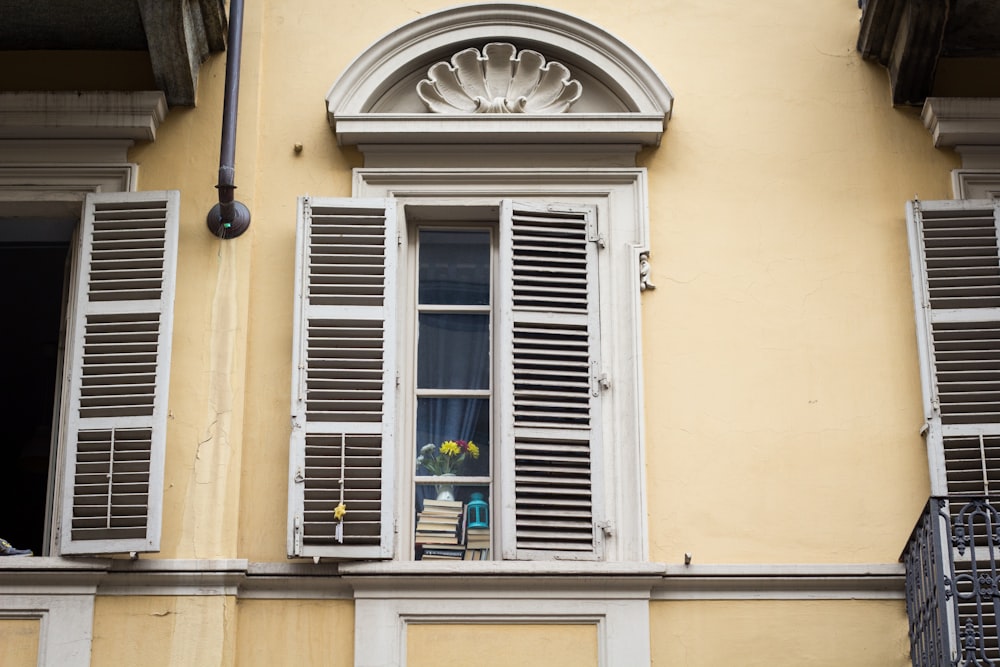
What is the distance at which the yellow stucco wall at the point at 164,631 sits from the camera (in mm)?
7070

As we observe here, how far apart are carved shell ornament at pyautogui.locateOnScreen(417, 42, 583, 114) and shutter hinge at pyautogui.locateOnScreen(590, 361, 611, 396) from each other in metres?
1.38

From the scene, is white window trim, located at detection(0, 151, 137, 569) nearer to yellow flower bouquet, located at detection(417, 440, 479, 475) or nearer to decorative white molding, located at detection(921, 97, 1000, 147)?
yellow flower bouquet, located at detection(417, 440, 479, 475)

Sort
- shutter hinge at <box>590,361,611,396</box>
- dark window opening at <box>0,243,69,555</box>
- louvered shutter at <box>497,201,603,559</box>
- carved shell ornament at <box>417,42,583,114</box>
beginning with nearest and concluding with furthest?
louvered shutter at <box>497,201,603,559</box> < shutter hinge at <box>590,361,611,396</box> < carved shell ornament at <box>417,42,583,114</box> < dark window opening at <box>0,243,69,555</box>

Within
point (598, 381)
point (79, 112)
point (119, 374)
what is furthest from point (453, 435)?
point (79, 112)

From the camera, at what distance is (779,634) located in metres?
7.24

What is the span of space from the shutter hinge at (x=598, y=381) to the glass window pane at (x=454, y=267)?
2.36 ft

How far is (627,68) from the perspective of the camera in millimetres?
8156

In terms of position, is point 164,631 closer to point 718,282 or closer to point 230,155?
point 230,155

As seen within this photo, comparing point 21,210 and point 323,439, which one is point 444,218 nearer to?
point 323,439

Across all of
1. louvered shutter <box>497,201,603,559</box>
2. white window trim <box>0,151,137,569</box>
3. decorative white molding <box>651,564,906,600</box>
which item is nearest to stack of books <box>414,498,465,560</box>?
louvered shutter <box>497,201,603,559</box>

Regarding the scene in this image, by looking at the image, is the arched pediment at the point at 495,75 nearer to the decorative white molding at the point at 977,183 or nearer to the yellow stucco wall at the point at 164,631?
the decorative white molding at the point at 977,183

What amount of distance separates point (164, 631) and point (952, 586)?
3.32 meters

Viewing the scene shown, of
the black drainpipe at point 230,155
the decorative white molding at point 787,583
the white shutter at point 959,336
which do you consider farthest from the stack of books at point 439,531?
the white shutter at point 959,336

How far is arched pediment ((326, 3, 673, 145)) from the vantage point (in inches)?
315
